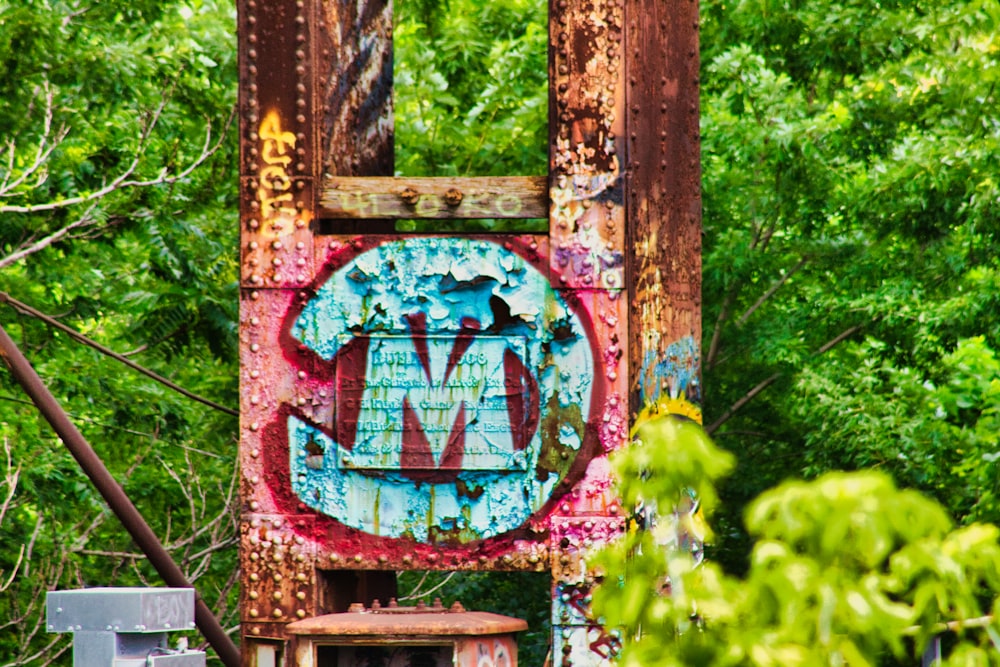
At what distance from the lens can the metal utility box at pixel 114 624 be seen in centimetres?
549

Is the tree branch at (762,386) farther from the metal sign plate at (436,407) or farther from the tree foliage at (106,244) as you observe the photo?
the metal sign plate at (436,407)

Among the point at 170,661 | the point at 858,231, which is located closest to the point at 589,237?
the point at 170,661

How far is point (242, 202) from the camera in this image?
794cm

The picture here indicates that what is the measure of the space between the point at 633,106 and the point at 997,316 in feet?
16.5

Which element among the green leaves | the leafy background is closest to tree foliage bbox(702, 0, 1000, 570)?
the leafy background

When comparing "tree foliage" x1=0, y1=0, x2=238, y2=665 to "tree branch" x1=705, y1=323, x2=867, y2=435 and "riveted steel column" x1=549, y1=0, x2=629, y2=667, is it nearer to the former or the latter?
"riveted steel column" x1=549, y1=0, x2=629, y2=667

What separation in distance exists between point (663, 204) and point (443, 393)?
1.59 m

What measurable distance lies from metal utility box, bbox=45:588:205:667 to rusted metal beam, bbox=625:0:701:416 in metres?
3.01

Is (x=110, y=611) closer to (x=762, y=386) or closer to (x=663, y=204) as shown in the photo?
(x=663, y=204)

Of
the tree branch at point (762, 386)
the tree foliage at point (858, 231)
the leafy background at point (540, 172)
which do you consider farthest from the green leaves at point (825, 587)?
the tree branch at point (762, 386)

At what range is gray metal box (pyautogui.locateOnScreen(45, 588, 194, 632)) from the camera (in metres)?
5.50

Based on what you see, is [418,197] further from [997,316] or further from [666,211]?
[997,316]

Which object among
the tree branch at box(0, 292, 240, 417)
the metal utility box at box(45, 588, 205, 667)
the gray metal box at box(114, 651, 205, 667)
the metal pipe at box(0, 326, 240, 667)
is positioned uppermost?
the tree branch at box(0, 292, 240, 417)

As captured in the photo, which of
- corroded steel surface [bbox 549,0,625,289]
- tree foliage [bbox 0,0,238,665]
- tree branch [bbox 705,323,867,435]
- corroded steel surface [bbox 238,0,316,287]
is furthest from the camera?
tree branch [bbox 705,323,867,435]
